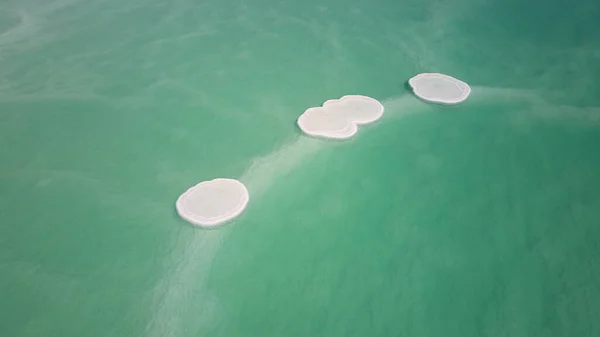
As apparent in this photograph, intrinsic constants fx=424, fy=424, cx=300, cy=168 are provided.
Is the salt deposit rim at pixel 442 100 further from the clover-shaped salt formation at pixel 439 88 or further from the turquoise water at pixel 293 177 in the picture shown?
the turquoise water at pixel 293 177

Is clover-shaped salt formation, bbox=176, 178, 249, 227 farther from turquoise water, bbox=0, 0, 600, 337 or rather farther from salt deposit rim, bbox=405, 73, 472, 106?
salt deposit rim, bbox=405, 73, 472, 106

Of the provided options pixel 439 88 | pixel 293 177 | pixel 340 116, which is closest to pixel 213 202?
pixel 293 177

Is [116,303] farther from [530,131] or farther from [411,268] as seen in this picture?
[530,131]

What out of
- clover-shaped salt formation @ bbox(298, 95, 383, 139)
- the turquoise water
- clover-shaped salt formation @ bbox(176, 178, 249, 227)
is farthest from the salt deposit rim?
clover-shaped salt formation @ bbox(176, 178, 249, 227)

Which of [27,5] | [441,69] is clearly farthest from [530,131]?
[27,5]

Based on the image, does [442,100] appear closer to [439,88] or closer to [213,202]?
[439,88]

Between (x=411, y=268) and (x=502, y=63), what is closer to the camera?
(x=411, y=268)
